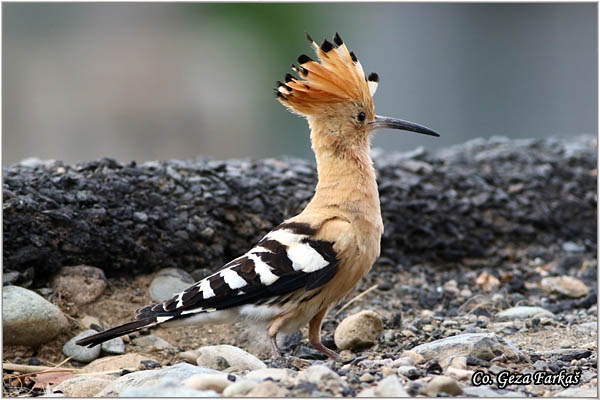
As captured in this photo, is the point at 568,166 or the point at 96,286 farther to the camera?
the point at 568,166

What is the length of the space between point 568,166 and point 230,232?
8.41ft

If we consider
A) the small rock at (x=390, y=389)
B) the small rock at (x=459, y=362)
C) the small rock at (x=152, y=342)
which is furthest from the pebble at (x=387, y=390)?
the small rock at (x=152, y=342)

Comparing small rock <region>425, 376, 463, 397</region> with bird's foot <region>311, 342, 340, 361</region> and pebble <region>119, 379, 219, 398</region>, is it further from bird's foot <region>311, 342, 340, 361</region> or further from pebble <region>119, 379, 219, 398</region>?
bird's foot <region>311, 342, 340, 361</region>

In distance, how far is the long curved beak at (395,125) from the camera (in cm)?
311

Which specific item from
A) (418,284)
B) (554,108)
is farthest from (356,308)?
(554,108)

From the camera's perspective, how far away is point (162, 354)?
3162 mm

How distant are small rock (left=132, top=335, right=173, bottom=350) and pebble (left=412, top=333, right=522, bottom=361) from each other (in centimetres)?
119

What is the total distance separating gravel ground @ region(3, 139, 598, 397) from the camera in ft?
8.05

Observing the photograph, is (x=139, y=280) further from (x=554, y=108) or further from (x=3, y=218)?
(x=554, y=108)

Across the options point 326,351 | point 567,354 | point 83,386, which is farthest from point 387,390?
point 83,386

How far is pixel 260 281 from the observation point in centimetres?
268

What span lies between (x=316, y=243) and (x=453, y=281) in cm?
160

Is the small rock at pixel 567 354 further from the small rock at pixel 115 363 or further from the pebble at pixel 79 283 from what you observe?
the pebble at pixel 79 283

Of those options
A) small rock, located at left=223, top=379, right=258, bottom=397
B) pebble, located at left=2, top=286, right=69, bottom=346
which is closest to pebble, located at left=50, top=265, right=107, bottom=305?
pebble, located at left=2, top=286, right=69, bottom=346
